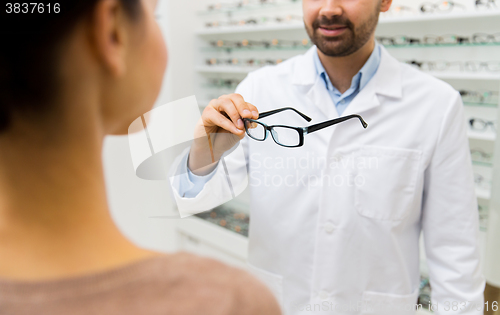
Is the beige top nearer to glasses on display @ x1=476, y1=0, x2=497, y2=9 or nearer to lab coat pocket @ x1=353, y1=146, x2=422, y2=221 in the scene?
lab coat pocket @ x1=353, y1=146, x2=422, y2=221

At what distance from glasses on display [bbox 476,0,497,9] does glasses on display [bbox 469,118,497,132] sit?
13.1 inches

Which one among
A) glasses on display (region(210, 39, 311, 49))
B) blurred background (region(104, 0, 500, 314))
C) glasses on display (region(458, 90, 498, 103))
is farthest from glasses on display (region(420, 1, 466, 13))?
glasses on display (region(210, 39, 311, 49))

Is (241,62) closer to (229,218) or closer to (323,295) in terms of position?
(229,218)

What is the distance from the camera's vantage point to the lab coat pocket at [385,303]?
2.26 feet

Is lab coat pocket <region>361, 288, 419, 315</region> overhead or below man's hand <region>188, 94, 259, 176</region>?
below

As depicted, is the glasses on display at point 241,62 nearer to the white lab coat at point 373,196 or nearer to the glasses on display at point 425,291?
the white lab coat at point 373,196

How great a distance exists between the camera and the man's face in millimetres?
593

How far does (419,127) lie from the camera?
26.0 inches

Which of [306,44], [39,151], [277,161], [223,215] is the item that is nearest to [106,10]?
[39,151]

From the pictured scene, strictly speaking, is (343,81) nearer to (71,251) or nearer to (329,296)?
(329,296)

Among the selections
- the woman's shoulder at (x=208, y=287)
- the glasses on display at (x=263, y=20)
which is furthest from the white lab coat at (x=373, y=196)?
the glasses on display at (x=263, y=20)

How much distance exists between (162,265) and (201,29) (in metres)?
1.30

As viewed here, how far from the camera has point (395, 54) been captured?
130 centimetres

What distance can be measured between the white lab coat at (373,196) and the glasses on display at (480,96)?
0.65 metres
